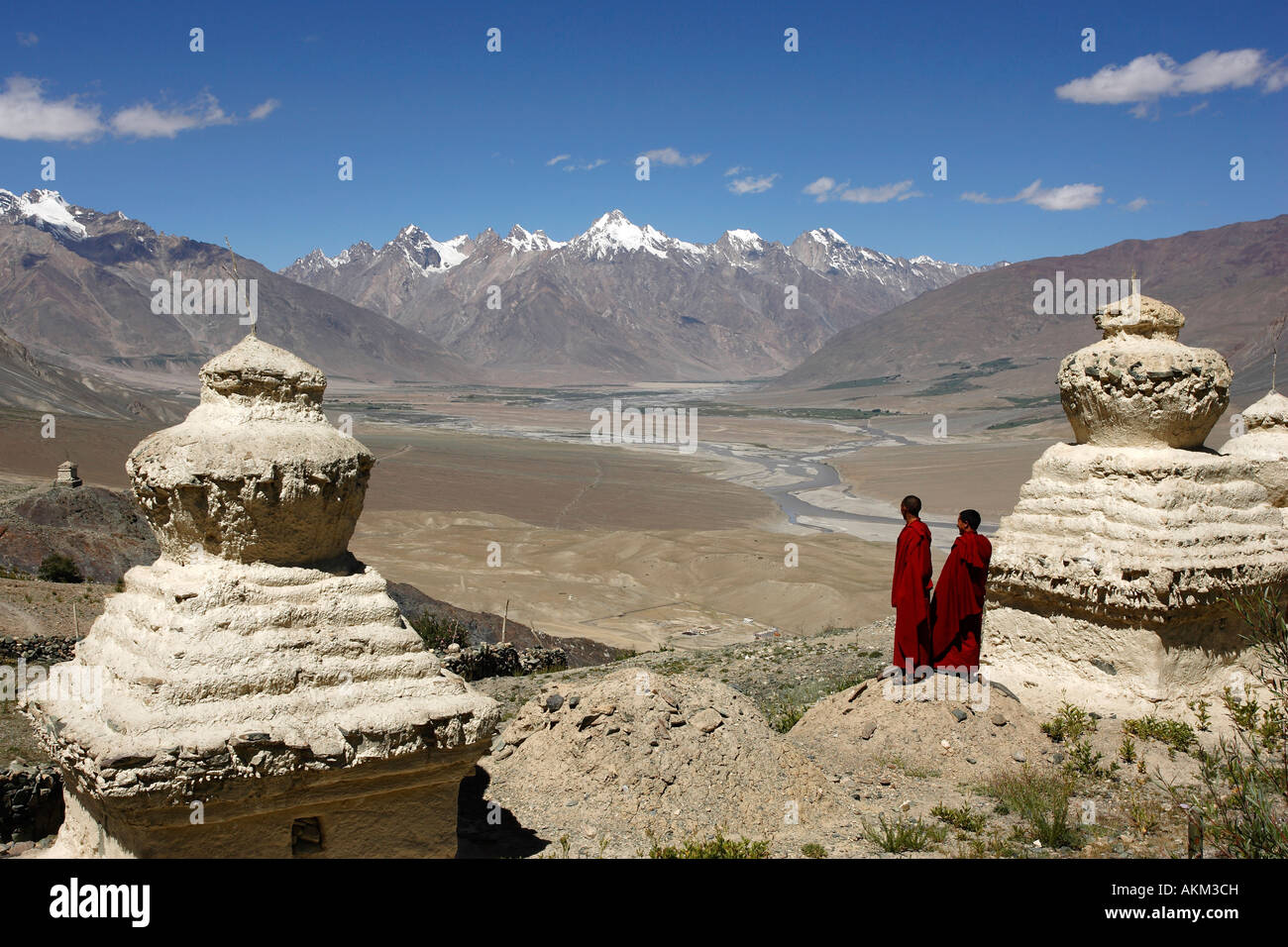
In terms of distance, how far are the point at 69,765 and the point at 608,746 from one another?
3766 millimetres

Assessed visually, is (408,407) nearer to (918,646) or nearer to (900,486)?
(900,486)

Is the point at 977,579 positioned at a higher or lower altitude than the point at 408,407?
lower

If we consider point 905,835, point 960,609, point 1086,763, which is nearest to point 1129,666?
point 1086,763

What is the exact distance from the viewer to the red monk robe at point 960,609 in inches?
311

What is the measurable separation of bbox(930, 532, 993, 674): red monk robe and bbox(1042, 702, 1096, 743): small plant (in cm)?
73

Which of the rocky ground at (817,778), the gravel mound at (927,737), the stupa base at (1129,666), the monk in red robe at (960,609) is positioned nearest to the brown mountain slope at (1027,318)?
the stupa base at (1129,666)

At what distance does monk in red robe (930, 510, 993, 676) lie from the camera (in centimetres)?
790

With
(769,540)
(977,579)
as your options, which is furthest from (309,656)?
(769,540)

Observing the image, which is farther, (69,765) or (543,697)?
(543,697)

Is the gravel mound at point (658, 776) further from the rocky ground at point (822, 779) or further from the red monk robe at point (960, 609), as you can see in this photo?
the red monk robe at point (960, 609)

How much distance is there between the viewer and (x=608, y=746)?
7148 mm

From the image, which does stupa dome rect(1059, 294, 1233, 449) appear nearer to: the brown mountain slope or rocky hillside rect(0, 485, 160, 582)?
rocky hillside rect(0, 485, 160, 582)
